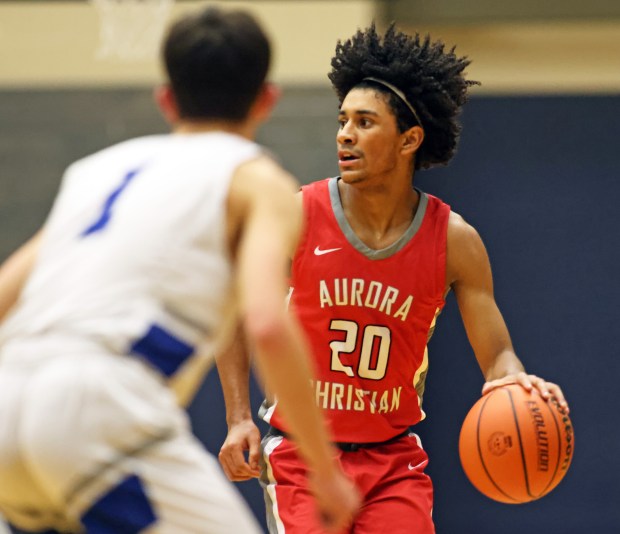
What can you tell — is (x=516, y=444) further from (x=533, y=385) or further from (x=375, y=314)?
(x=375, y=314)

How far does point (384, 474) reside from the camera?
408 centimetres

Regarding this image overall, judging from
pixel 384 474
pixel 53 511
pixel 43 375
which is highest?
pixel 43 375

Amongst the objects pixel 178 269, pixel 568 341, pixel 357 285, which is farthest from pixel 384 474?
pixel 568 341

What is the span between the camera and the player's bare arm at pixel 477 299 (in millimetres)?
4180

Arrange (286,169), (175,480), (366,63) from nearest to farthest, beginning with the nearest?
(175,480) → (366,63) → (286,169)

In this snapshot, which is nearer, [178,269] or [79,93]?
[178,269]

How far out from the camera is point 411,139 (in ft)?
14.6

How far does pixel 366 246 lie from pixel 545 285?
3.86 meters

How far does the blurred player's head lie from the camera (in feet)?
8.81

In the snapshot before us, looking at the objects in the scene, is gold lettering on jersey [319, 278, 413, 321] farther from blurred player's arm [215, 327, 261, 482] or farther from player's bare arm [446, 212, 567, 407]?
blurred player's arm [215, 327, 261, 482]

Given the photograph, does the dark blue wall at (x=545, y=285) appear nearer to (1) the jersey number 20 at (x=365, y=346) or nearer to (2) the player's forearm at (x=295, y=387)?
(1) the jersey number 20 at (x=365, y=346)

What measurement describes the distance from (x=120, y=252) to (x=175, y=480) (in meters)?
0.52

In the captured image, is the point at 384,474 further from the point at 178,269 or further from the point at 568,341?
the point at 568,341

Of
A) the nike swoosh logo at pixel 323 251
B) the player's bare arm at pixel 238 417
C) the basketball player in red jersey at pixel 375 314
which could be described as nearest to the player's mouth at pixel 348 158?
the basketball player in red jersey at pixel 375 314
